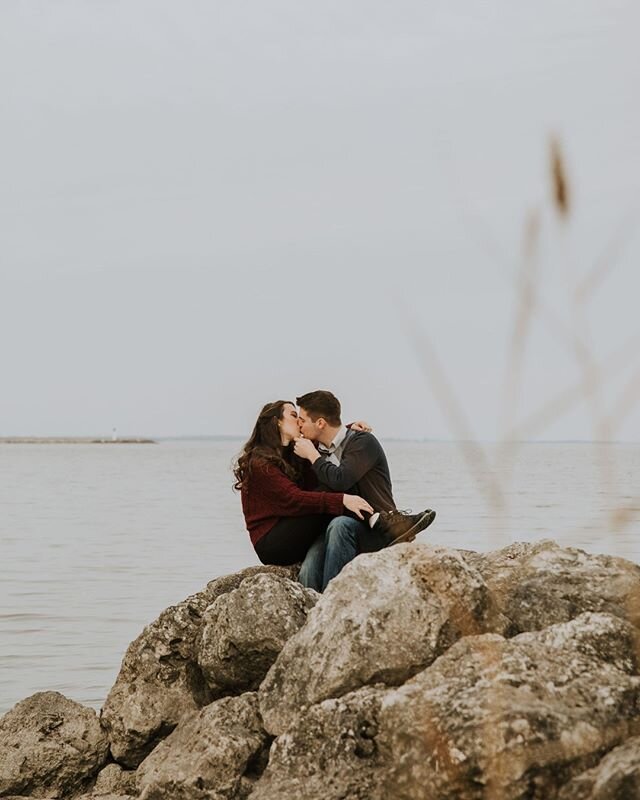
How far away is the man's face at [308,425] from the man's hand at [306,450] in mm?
187

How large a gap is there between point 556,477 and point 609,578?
4564 cm

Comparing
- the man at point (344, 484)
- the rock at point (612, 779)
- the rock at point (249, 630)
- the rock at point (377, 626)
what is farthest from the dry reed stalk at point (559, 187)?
the man at point (344, 484)

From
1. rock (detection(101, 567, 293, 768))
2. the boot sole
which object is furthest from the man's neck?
rock (detection(101, 567, 293, 768))

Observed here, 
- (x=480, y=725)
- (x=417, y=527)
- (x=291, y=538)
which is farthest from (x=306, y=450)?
(x=480, y=725)

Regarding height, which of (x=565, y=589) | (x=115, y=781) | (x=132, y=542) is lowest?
(x=132, y=542)

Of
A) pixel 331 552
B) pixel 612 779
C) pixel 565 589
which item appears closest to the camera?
pixel 612 779

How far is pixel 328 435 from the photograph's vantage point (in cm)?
748

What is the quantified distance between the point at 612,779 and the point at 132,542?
2186 centimetres

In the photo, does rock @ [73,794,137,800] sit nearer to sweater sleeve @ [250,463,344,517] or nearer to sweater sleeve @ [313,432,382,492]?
sweater sleeve @ [250,463,344,517]

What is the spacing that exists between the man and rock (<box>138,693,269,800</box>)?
1.54 m

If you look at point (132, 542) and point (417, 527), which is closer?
point (417, 527)

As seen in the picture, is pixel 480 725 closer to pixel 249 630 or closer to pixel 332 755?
pixel 332 755

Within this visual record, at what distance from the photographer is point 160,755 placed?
573 centimetres

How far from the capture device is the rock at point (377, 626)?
199 inches
